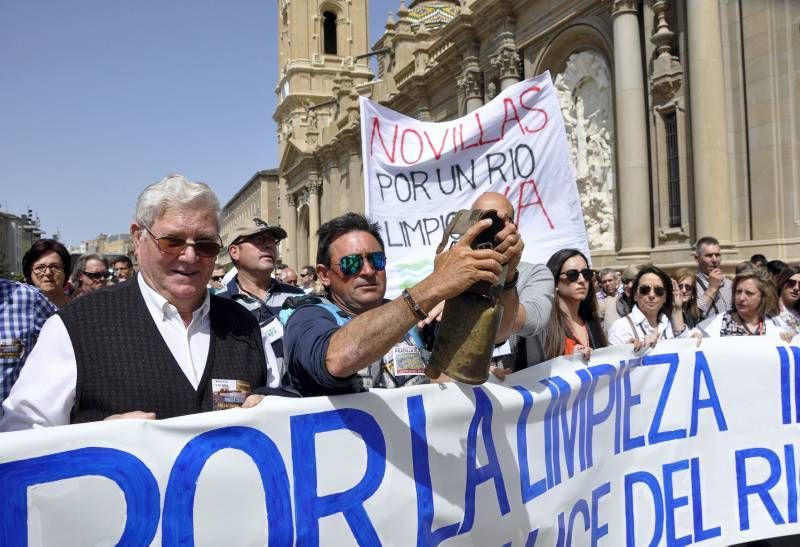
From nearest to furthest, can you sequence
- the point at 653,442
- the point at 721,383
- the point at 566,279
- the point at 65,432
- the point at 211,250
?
the point at 65,432, the point at 211,250, the point at 653,442, the point at 721,383, the point at 566,279

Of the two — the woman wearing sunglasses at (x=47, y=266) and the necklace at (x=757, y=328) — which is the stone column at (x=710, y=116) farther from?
the woman wearing sunglasses at (x=47, y=266)

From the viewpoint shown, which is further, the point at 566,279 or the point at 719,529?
the point at 566,279

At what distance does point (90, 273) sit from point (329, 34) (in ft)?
177

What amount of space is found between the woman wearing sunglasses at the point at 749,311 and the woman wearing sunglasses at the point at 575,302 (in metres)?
1.21

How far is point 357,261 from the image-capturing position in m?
2.65

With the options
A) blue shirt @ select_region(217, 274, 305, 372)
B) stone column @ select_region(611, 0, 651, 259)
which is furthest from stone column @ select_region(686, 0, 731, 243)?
blue shirt @ select_region(217, 274, 305, 372)

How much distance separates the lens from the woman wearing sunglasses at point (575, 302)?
4.18 m

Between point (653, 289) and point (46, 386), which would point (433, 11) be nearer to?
point (653, 289)

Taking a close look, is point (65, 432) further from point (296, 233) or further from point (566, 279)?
point (296, 233)

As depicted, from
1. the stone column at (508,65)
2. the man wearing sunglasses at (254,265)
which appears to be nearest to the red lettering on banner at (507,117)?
the man wearing sunglasses at (254,265)

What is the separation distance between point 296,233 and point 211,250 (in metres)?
45.5

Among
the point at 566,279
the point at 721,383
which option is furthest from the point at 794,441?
the point at 566,279

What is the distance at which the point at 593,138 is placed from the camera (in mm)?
15141

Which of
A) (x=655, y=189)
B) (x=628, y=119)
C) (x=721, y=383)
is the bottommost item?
(x=721, y=383)
